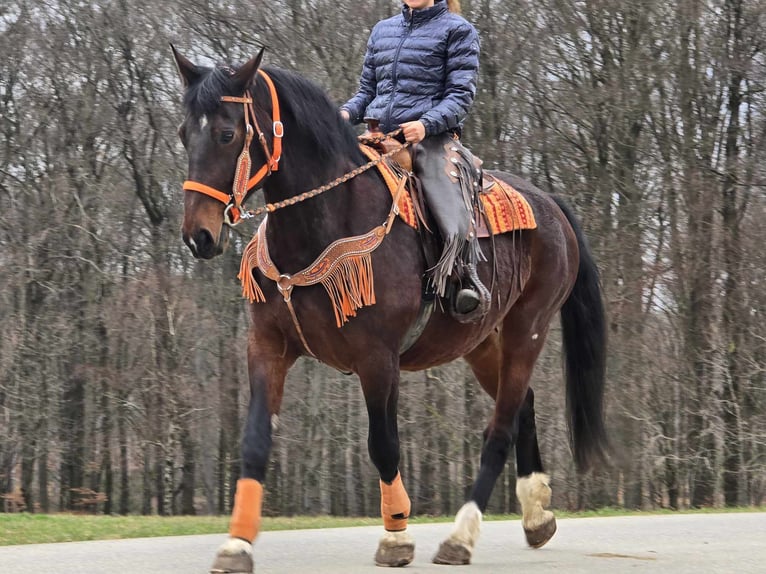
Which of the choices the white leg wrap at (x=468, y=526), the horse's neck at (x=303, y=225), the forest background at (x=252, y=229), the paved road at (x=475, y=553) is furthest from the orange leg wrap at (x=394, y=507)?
the forest background at (x=252, y=229)

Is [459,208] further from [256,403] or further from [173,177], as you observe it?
[173,177]

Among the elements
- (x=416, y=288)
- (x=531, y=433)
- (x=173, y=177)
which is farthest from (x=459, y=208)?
(x=173, y=177)

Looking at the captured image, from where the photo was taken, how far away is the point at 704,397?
22.1 m

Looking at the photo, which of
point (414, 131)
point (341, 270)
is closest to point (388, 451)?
point (341, 270)

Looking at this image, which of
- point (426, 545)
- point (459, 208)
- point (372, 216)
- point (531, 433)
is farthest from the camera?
→ point (531, 433)

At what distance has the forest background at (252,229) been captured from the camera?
2225 cm

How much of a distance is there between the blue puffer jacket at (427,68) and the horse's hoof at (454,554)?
7.75 feet

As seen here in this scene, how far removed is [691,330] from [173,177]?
40.6 ft

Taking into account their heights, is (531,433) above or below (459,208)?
below

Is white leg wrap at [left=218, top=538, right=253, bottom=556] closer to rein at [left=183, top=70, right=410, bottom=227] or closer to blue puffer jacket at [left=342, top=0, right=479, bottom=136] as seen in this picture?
rein at [left=183, top=70, right=410, bottom=227]

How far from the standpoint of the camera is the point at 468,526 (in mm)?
6379

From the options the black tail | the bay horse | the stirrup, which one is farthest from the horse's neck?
the black tail

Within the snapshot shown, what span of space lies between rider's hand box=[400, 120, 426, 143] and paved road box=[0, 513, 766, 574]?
2.41 meters

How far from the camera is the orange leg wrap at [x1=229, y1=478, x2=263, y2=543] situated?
5.34 metres
